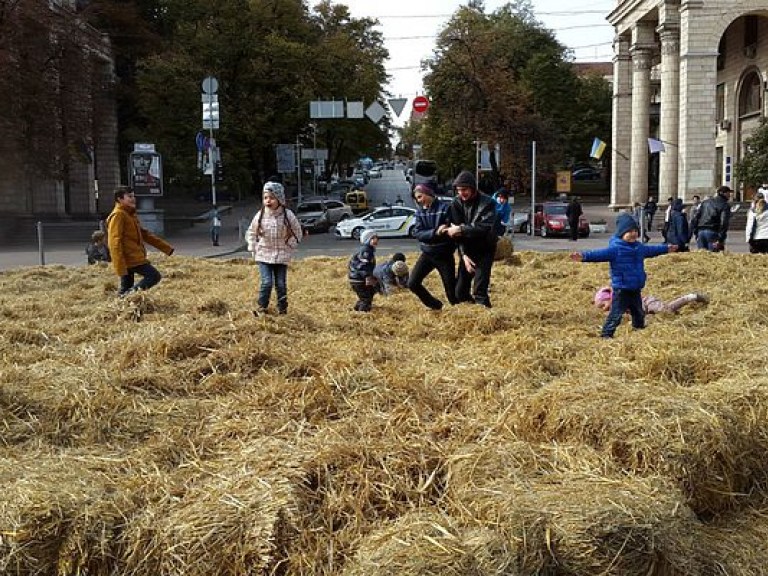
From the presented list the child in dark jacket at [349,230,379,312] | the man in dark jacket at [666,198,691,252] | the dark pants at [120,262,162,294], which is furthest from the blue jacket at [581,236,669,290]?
the man in dark jacket at [666,198,691,252]

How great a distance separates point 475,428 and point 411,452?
18.0 inches

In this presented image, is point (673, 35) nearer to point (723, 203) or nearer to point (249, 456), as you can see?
point (723, 203)

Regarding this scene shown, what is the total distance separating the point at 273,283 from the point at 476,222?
2308mm

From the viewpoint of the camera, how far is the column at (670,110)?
37.6m

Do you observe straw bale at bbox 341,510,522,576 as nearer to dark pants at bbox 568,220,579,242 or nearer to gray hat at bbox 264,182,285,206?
gray hat at bbox 264,182,285,206

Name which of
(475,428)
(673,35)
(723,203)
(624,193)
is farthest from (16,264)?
(624,193)

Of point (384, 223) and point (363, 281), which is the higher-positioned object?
point (363, 281)

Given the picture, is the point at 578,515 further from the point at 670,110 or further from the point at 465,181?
the point at 670,110

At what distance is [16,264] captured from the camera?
22.2 m

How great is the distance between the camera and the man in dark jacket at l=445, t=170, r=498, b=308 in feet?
26.2

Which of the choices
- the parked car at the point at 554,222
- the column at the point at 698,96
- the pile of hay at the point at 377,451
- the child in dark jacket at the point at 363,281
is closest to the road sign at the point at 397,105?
the parked car at the point at 554,222

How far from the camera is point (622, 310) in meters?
7.13

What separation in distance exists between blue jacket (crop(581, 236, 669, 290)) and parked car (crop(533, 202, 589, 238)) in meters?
24.8

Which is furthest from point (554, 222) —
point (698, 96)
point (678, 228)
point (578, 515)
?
point (578, 515)
